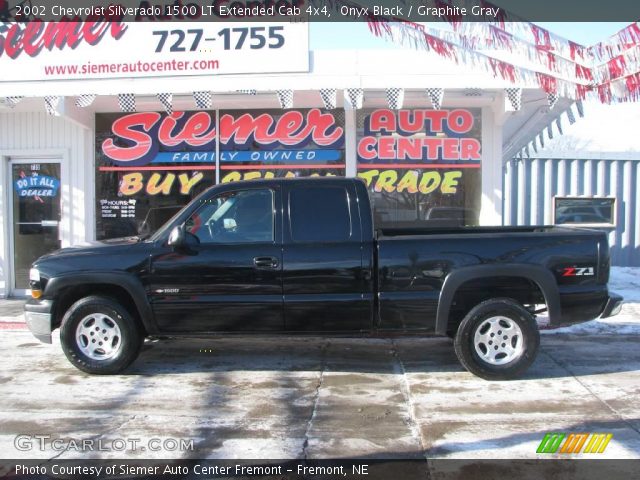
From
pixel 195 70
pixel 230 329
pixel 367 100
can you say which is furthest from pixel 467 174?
pixel 230 329

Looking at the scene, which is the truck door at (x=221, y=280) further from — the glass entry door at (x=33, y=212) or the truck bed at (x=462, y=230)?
the glass entry door at (x=33, y=212)

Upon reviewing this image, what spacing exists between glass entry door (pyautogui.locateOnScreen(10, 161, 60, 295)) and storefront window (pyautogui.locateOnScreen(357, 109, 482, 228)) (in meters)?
5.41

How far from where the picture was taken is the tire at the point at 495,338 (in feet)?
18.3

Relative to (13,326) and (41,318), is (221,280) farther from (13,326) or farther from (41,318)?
(13,326)

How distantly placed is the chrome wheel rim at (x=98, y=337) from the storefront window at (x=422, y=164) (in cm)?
501

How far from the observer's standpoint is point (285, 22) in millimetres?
8945

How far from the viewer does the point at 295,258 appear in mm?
5598

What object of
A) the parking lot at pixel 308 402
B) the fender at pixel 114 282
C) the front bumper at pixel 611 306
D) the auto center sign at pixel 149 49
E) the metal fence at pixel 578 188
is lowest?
the parking lot at pixel 308 402

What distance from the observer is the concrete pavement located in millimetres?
4160

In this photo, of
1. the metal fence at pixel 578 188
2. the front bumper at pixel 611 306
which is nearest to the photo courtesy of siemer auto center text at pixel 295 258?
the front bumper at pixel 611 306

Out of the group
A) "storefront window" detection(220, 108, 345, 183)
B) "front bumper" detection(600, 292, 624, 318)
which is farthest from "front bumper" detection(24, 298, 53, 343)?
"front bumper" detection(600, 292, 624, 318)

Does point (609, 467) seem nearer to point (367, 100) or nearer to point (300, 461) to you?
point (300, 461)

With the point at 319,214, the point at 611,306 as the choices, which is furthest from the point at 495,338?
the point at 319,214

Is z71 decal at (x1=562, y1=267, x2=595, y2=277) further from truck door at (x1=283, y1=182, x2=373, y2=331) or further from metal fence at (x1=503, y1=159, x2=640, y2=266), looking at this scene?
metal fence at (x1=503, y1=159, x2=640, y2=266)
